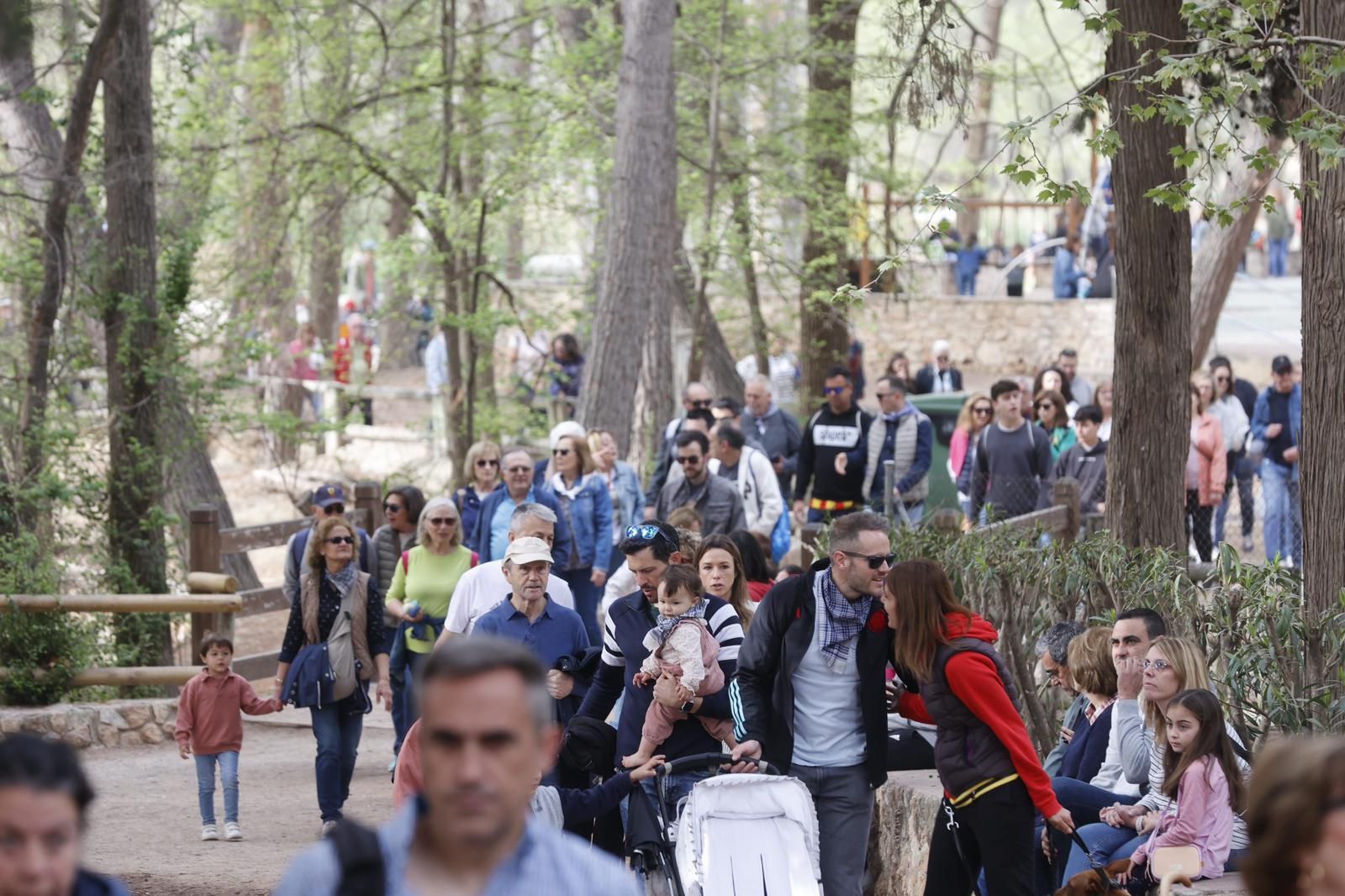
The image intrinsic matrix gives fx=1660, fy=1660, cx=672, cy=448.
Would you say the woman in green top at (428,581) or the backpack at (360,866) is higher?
the backpack at (360,866)

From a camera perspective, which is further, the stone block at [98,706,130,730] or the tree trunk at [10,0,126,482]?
the tree trunk at [10,0,126,482]

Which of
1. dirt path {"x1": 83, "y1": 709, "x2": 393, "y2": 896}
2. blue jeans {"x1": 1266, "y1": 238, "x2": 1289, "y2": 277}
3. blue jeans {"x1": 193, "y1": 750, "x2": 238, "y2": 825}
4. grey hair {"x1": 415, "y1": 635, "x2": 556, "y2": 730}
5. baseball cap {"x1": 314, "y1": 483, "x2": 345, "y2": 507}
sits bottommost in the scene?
dirt path {"x1": 83, "y1": 709, "x2": 393, "y2": 896}

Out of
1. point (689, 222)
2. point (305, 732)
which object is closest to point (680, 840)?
point (305, 732)

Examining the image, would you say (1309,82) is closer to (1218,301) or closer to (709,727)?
(709,727)

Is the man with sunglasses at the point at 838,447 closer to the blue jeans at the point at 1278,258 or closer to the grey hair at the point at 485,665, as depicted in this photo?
the grey hair at the point at 485,665

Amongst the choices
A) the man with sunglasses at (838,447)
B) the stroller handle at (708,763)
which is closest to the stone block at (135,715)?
the man with sunglasses at (838,447)

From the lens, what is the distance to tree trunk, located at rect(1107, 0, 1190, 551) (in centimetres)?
Answer: 1001

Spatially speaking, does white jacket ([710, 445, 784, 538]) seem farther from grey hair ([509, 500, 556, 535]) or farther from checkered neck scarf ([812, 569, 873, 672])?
checkered neck scarf ([812, 569, 873, 672])

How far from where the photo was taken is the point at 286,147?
809 inches

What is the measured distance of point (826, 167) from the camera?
20.8 metres

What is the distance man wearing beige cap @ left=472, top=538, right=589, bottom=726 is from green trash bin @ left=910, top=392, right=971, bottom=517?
10.1 m

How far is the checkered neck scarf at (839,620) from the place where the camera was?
6172 mm

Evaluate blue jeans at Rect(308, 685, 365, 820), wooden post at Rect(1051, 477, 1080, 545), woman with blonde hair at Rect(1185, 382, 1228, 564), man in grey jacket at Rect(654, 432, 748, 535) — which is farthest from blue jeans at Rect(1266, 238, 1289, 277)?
blue jeans at Rect(308, 685, 365, 820)

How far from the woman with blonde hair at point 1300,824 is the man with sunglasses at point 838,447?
1004 cm
